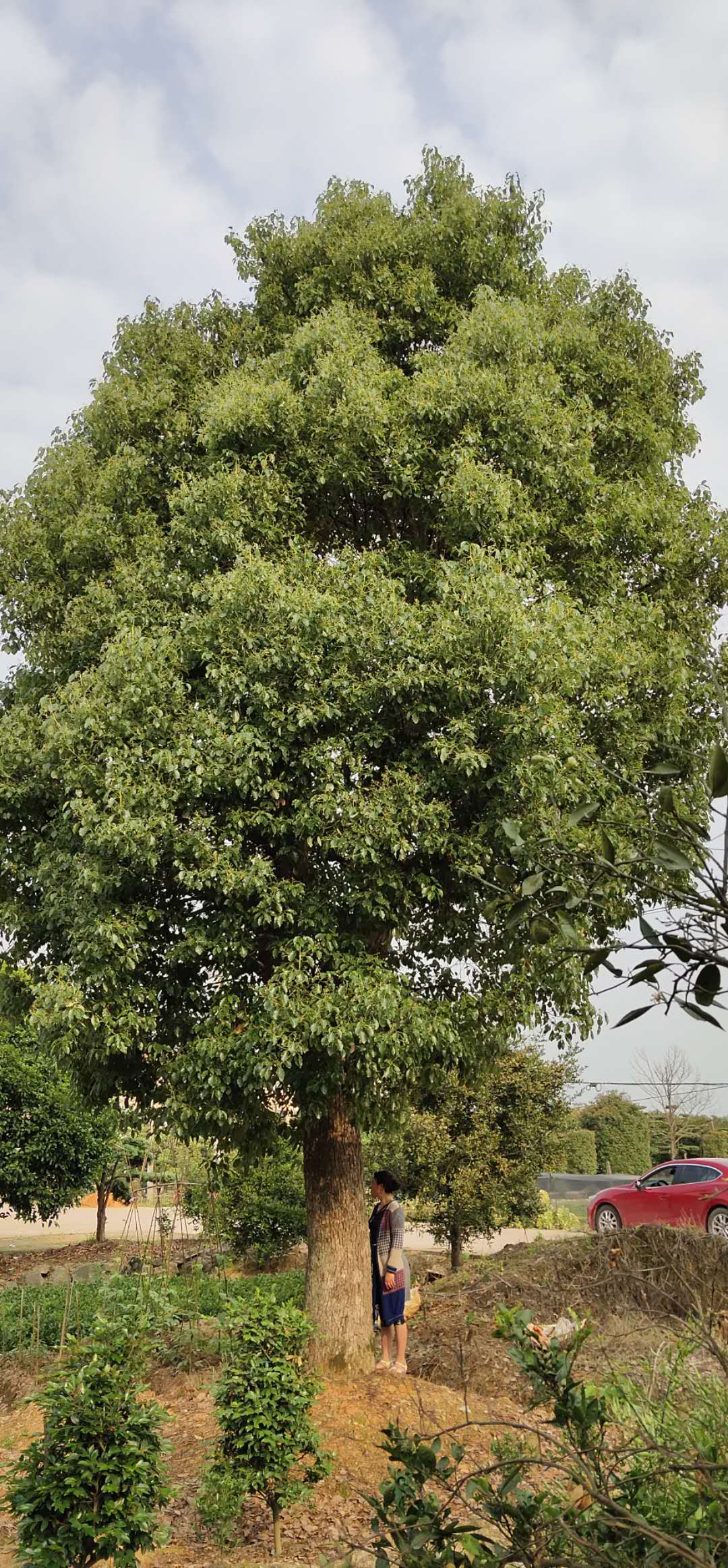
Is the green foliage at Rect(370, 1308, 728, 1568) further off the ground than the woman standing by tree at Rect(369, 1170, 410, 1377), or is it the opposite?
the green foliage at Rect(370, 1308, 728, 1568)

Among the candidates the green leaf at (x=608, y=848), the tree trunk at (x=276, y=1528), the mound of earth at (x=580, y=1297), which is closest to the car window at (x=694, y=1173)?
the mound of earth at (x=580, y=1297)

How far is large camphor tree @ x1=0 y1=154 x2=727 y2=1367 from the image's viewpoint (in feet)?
23.7

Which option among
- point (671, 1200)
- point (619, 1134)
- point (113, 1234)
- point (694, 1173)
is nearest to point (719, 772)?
point (694, 1173)

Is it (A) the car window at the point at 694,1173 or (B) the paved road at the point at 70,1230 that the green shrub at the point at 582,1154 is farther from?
(A) the car window at the point at 694,1173

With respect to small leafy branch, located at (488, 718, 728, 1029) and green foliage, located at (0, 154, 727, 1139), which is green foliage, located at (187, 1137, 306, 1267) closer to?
green foliage, located at (0, 154, 727, 1139)

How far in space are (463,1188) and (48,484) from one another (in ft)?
30.9

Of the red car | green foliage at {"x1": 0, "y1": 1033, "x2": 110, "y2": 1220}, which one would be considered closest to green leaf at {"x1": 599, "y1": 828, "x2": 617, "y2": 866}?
the red car

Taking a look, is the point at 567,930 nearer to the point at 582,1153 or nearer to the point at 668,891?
the point at 668,891

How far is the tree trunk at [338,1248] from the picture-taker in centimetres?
805

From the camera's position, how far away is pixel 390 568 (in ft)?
27.2

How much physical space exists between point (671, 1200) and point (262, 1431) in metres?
11.3

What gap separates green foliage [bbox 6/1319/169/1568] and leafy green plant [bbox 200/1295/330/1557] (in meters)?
0.71

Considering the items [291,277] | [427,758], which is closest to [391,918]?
[427,758]

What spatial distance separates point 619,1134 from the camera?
32156mm
